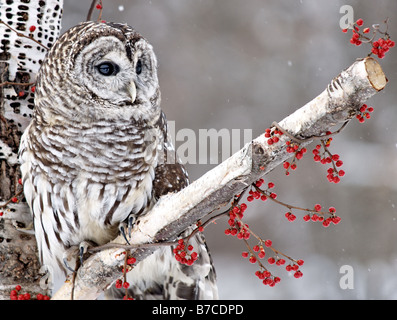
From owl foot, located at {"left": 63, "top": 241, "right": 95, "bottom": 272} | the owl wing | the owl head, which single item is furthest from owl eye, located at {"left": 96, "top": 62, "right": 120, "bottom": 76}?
owl foot, located at {"left": 63, "top": 241, "right": 95, "bottom": 272}

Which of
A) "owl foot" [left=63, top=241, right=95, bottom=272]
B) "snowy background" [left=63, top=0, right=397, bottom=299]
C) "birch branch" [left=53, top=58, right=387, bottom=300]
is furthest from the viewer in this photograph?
"snowy background" [left=63, top=0, right=397, bottom=299]

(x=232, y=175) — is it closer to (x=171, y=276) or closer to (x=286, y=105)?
(x=171, y=276)

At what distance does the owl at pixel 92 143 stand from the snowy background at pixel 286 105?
2527 mm

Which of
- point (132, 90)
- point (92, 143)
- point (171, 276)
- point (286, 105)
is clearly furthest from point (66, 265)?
point (286, 105)

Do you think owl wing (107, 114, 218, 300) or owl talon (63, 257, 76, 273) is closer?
owl talon (63, 257, 76, 273)

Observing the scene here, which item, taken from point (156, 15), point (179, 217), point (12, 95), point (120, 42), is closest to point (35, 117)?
point (12, 95)

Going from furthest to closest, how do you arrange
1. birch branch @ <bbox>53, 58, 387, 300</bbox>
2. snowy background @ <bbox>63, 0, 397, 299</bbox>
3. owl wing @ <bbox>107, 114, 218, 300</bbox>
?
snowy background @ <bbox>63, 0, 397, 299</bbox>
owl wing @ <bbox>107, 114, 218, 300</bbox>
birch branch @ <bbox>53, 58, 387, 300</bbox>

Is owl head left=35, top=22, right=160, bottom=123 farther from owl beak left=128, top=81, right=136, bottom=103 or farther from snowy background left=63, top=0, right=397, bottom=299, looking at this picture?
snowy background left=63, top=0, right=397, bottom=299

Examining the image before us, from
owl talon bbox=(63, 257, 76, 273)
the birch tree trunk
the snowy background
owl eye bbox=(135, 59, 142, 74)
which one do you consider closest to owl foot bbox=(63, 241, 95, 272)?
owl talon bbox=(63, 257, 76, 273)

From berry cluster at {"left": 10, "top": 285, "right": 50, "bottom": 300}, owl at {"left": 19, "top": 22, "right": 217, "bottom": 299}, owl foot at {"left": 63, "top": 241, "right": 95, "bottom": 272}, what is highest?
owl at {"left": 19, "top": 22, "right": 217, "bottom": 299}

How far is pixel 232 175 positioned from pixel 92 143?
0.74 meters

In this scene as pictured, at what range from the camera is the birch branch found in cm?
146

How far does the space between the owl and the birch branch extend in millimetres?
166

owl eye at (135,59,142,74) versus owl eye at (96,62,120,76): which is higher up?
owl eye at (135,59,142,74)
